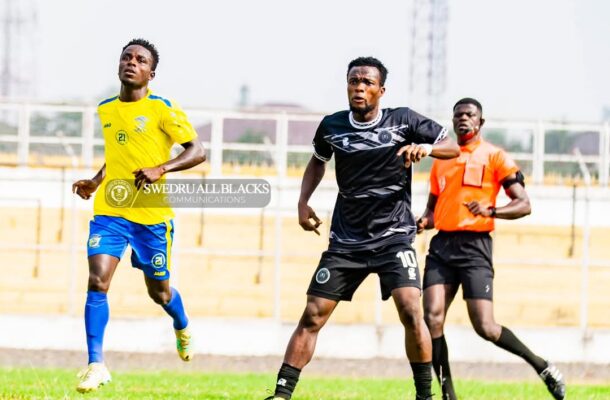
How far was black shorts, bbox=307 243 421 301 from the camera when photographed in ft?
32.9

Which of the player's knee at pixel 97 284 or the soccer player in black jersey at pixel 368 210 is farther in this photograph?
the player's knee at pixel 97 284

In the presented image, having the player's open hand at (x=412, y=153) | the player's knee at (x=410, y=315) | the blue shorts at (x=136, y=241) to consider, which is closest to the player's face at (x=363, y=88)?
the player's open hand at (x=412, y=153)

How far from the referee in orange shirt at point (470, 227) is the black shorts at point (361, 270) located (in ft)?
5.98

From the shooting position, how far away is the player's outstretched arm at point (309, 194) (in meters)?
10.2

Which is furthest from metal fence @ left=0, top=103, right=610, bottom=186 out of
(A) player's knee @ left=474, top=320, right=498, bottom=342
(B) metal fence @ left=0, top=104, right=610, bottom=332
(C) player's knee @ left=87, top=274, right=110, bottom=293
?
(C) player's knee @ left=87, top=274, right=110, bottom=293

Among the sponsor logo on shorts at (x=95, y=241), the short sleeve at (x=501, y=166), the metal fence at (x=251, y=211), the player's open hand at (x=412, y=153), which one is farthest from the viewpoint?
the metal fence at (x=251, y=211)

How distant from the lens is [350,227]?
33.3 ft

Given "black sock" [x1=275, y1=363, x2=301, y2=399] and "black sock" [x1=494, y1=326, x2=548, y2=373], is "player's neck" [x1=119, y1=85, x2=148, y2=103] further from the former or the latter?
"black sock" [x1=494, y1=326, x2=548, y2=373]

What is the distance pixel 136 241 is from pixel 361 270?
6.49ft

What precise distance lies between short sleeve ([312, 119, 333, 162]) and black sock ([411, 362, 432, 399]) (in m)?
1.59

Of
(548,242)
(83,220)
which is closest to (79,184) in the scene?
(83,220)

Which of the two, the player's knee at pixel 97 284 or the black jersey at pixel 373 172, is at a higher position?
the black jersey at pixel 373 172

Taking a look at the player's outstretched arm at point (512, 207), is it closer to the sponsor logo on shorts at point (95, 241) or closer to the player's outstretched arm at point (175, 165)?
the player's outstretched arm at point (175, 165)

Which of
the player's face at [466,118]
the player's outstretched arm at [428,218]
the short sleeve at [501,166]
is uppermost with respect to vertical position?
the player's face at [466,118]
